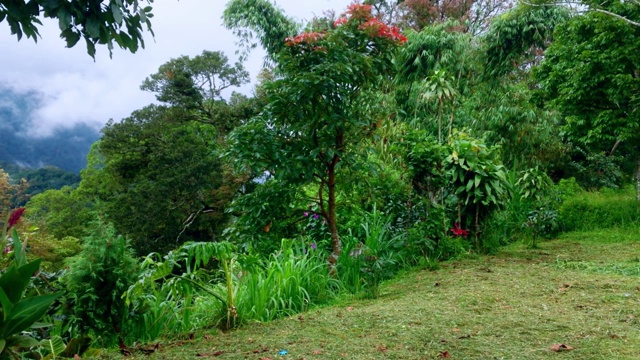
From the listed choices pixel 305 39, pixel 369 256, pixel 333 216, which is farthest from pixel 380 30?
pixel 369 256

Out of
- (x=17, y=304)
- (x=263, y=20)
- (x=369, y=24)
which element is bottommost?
(x=17, y=304)

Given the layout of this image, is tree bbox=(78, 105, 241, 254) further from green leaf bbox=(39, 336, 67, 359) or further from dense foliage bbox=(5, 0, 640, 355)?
green leaf bbox=(39, 336, 67, 359)

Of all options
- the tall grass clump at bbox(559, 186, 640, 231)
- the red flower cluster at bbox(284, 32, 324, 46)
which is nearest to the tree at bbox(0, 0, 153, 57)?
the red flower cluster at bbox(284, 32, 324, 46)

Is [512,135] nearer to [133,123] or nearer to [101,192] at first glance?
[133,123]

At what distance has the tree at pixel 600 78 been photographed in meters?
6.93

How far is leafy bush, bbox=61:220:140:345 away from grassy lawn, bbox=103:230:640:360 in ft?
1.53

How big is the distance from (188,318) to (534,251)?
3571mm

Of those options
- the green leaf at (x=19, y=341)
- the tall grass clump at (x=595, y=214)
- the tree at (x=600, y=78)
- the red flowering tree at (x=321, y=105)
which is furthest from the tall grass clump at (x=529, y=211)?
the green leaf at (x=19, y=341)

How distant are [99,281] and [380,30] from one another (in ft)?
8.90

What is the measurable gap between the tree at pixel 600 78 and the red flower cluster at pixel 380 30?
404 centimetres

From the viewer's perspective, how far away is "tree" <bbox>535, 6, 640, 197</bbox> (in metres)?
6.93

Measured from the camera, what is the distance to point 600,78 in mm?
7027

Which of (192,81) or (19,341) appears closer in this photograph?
(19,341)

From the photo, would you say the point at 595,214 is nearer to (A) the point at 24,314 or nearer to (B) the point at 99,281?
(B) the point at 99,281
